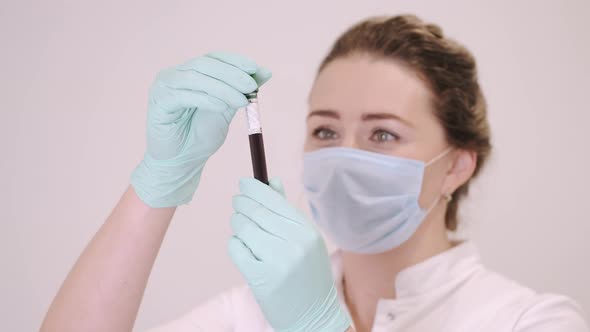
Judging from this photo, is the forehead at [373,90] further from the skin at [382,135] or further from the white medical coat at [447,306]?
the white medical coat at [447,306]

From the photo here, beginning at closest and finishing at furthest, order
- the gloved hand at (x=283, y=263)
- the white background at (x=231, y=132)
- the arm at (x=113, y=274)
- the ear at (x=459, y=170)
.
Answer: the gloved hand at (x=283, y=263)
the arm at (x=113, y=274)
the ear at (x=459, y=170)
the white background at (x=231, y=132)

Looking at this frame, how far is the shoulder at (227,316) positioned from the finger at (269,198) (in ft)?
1.49

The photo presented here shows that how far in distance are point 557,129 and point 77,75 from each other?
1.67 meters

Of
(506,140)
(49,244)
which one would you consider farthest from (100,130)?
(506,140)

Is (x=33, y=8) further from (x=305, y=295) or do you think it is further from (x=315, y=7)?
(x=305, y=295)

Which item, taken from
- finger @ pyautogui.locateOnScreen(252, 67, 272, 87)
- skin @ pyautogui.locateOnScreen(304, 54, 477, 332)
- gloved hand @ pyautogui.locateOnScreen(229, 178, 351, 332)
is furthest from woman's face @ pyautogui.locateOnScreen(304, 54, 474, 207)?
gloved hand @ pyautogui.locateOnScreen(229, 178, 351, 332)

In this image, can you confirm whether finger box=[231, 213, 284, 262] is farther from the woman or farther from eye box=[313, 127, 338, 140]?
eye box=[313, 127, 338, 140]

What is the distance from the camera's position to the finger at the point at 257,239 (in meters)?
0.90

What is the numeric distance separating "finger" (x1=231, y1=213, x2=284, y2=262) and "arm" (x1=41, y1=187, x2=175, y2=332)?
0.21m

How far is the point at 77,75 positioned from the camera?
1.81m

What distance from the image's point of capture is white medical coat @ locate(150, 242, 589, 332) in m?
1.22

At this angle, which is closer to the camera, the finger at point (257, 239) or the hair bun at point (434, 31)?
the finger at point (257, 239)

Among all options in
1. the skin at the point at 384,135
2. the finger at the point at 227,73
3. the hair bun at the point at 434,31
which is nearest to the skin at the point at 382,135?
the skin at the point at 384,135

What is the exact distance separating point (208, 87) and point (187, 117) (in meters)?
0.11
